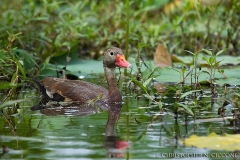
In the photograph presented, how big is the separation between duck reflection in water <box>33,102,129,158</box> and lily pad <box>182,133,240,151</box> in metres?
0.53

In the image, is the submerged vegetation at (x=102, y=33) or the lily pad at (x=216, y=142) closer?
the lily pad at (x=216, y=142)

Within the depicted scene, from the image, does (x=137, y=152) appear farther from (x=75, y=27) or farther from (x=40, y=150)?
(x=75, y=27)

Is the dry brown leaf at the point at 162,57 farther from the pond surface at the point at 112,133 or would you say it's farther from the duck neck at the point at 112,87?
the pond surface at the point at 112,133

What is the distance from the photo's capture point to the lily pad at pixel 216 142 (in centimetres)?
538

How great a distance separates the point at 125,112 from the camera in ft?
24.7

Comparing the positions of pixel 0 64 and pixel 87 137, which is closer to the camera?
pixel 87 137

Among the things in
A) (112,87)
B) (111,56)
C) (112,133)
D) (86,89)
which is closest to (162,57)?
(111,56)

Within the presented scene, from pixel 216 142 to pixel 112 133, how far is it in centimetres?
107

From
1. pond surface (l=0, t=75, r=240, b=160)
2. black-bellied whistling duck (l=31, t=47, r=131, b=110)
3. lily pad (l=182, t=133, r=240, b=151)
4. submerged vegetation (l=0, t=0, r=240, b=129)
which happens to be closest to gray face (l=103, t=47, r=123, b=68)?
black-bellied whistling duck (l=31, t=47, r=131, b=110)

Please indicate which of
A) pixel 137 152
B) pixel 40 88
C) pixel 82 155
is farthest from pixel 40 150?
pixel 40 88

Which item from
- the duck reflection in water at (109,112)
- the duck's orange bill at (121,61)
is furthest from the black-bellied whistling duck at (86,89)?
the duck reflection in water at (109,112)

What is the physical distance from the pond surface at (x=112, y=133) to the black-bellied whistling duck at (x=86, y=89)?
1.97 feet

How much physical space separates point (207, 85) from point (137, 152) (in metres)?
3.91

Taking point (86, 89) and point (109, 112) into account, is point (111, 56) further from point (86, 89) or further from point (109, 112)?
point (109, 112)
